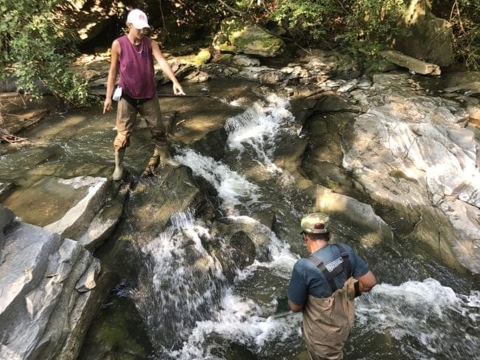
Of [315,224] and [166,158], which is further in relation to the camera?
[166,158]

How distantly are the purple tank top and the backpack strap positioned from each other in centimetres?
348

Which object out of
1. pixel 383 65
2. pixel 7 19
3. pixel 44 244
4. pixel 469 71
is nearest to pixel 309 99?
pixel 383 65

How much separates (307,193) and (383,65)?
6.02 m

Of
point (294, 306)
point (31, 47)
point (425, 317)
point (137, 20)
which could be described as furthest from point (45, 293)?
point (31, 47)

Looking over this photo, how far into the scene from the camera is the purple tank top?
197 inches

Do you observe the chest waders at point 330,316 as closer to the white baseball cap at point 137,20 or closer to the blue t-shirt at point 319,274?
the blue t-shirt at point 319,274

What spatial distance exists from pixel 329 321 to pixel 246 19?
1088cm

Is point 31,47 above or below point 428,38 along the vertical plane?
above

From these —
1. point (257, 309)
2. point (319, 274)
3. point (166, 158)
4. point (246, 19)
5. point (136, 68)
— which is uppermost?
point (136, 68)

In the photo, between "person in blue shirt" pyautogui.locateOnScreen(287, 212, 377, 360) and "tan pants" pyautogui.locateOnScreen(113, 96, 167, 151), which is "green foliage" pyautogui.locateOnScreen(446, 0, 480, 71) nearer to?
"tan pants" pyautogui.locateOnScreen(113, 96, 167, 151)

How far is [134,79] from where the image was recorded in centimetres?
522

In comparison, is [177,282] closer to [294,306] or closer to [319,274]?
[294,306]

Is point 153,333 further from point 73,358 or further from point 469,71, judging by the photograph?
point 469,71

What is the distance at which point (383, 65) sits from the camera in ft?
37.1
